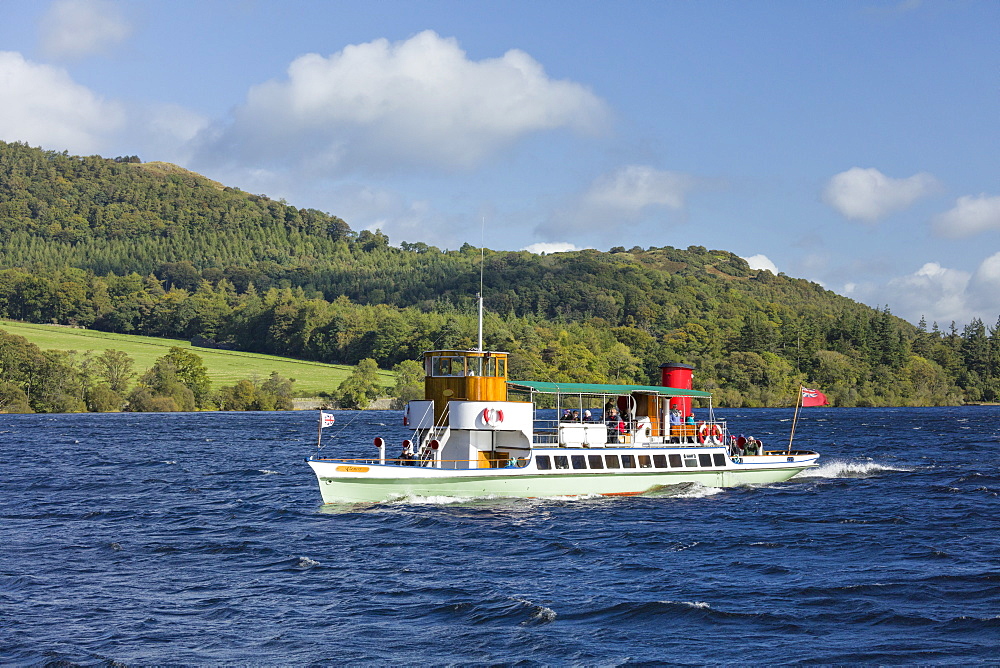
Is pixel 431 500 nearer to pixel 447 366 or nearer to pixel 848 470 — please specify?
pixel 447 366

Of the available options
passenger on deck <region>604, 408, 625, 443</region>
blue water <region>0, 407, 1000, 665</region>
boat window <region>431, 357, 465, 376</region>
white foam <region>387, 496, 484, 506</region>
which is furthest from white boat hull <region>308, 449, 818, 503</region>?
boat window <region>431, 357, 465, 376</region>

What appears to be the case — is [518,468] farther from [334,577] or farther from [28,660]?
[28,660]

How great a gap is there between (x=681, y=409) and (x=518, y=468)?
14.6 metres

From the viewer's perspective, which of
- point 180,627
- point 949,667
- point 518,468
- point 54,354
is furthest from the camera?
point 54,354

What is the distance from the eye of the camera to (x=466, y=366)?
48.3 meters

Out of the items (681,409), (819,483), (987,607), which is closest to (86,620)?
(987,607)

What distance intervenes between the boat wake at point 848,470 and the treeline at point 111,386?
131304 mm

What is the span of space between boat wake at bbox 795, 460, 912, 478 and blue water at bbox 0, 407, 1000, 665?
3.85 metres

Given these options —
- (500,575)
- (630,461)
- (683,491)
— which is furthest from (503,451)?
(500,575)

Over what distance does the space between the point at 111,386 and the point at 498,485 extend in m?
144

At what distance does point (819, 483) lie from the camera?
60062mm

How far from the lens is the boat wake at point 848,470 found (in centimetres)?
6481

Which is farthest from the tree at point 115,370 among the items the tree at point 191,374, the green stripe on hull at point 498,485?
the green stripe on hull at point 498,485

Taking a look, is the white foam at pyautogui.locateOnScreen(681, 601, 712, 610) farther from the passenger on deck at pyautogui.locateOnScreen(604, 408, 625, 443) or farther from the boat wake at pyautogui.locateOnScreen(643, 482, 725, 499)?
the passenger on deck at pyautogui.locateOnScreen(604, 408, 625, 443)
